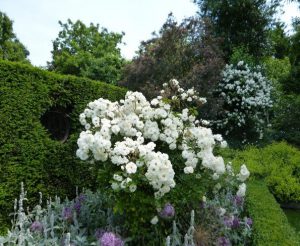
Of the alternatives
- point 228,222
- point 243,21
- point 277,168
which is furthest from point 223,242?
point 243,21

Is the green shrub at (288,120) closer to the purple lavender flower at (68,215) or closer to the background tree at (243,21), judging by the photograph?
the background tree at (243,21)

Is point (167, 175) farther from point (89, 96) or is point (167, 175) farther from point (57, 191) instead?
point (89, 96)

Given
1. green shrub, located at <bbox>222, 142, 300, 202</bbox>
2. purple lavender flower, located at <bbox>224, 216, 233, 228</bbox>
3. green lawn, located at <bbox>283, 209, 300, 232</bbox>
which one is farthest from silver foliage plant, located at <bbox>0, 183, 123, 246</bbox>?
green lawn, located at <bbox>283, 209, 300, 232</bbox>

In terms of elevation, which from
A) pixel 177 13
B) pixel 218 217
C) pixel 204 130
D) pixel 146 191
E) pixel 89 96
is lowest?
pixel 218 217

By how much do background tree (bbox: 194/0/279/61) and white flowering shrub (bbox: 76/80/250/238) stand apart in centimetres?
1168

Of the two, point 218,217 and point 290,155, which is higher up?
point 290,155

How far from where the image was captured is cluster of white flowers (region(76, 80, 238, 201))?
11.6 feet

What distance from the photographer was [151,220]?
3721 mm

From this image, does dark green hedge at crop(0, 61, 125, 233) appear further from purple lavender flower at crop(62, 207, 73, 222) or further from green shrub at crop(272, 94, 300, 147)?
green shrub at crop(272, 94, 300, 147)

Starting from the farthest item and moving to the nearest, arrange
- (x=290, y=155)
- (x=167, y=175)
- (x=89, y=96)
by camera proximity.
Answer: (x=290, y=155) < (x=89, y=96) < (x=167, y=175)

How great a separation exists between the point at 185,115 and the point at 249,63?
9974 millimetres

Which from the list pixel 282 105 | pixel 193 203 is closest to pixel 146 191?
pixel 193 203

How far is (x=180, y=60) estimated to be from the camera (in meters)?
12.0

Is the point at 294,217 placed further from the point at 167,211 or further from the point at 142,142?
the point at 142,142
